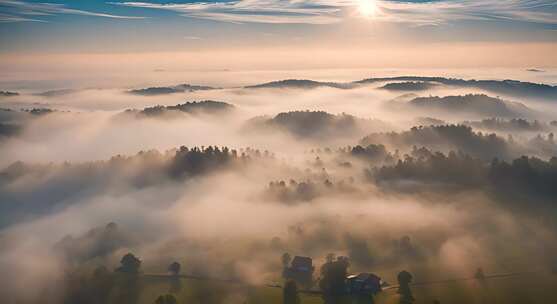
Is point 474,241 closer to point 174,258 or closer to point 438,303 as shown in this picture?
point 438,303

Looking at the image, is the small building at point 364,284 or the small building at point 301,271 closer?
the small building at point 364,284

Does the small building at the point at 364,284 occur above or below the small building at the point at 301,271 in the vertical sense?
below

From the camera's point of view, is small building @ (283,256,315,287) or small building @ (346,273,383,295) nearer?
small building @ (346,273,383,295)

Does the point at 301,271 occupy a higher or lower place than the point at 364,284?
higher

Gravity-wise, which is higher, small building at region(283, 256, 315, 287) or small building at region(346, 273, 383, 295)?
small building at region(283, 256, 315, 287)
